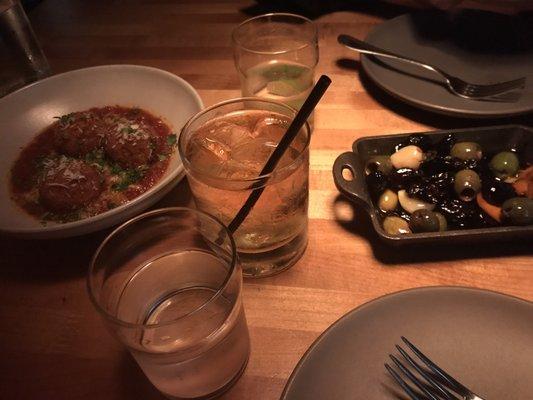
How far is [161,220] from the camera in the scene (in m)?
0.72

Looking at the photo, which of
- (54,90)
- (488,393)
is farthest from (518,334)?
(54,90)

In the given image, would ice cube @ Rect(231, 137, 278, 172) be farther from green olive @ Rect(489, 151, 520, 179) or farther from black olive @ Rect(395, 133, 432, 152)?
green olive @ Rect(489, 151, 520, 179)

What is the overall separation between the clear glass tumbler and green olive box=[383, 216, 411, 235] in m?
0.43

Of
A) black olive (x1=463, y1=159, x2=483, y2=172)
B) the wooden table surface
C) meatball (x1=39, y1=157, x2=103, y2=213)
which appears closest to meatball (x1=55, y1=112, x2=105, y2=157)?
meatball (x1=39, y1=157, x2=103, y2=213)

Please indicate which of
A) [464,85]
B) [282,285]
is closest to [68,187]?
[282,285]

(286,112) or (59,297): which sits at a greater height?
(286,112)

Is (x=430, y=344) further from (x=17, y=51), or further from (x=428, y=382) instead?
(x=17, y=51)

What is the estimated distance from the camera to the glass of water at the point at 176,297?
60 centimetres

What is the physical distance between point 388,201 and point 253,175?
0.94 feet

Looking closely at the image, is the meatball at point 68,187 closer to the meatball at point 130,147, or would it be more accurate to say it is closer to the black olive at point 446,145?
the meatball at point 130,147

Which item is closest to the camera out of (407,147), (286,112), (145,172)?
(286,112)

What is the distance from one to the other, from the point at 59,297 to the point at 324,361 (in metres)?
0.53

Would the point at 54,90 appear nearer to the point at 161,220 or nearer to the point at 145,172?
the point at 145,172

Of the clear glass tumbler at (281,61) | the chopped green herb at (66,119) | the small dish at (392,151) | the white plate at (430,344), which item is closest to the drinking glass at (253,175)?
the small dish at (392,151)
